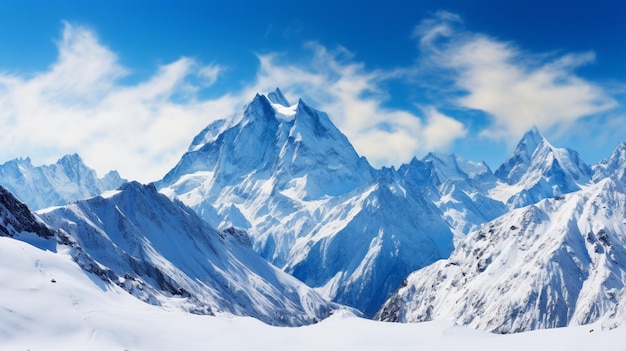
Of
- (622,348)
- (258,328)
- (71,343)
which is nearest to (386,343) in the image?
(258,328)

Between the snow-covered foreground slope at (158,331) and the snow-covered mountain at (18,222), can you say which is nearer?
the snow-covered foreground slope at (158,331)

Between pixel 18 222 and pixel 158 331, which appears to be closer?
pixel 158 331

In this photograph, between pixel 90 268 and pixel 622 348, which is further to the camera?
pixel 90 268

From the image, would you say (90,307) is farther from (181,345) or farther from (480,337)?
(480,337)

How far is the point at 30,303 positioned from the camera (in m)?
84.7

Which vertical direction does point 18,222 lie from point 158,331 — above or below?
above

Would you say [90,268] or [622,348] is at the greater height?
[90,268]

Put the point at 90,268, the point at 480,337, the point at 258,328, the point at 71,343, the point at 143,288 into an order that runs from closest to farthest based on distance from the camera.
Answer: the point at 71,343 → the point at 480,337 → the point at 258,328 → the point at 90,268 → the point at 143,288

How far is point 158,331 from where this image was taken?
8856 cm

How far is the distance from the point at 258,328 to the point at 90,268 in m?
45.1

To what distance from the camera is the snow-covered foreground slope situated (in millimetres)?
78375

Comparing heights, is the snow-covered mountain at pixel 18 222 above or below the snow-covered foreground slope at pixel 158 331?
above

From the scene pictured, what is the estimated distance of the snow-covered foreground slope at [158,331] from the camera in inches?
3086

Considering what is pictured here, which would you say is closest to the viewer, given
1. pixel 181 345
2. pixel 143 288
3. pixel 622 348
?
pixel 622 348
